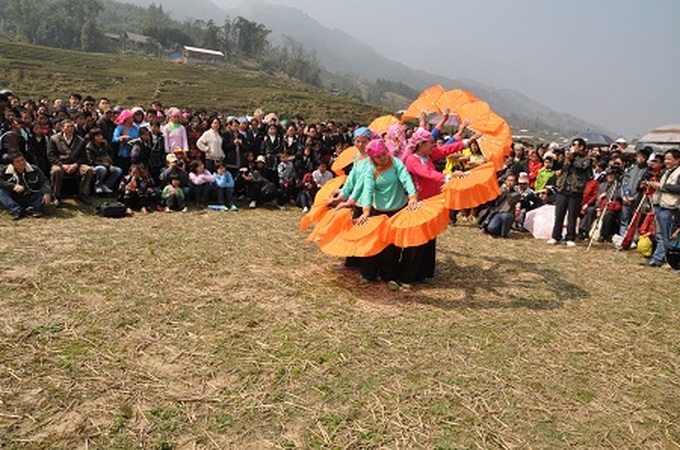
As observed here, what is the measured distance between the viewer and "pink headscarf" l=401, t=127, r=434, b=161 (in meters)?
6.25

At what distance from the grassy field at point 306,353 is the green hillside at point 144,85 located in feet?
134

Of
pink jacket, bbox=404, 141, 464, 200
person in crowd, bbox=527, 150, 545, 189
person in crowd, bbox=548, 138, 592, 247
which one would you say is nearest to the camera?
pink jacket, bbox=404, 141, 464, 200

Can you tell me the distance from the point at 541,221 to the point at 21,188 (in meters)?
9.92

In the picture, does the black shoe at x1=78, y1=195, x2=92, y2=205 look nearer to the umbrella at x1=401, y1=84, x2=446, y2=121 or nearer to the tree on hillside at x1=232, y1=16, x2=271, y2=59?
the umbrella at x1=401, y1=84, x2=446, y2=121

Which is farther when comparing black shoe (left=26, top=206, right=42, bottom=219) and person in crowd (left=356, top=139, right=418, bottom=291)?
black shoe (left=26, top=206, right=42, bottom=219)

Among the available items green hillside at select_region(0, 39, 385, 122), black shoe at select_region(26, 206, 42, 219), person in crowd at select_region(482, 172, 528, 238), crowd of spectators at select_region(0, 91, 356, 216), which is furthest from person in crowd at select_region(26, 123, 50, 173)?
green hillside at select_region(0, 39, 385, 122)

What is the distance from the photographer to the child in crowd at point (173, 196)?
9.70 meters

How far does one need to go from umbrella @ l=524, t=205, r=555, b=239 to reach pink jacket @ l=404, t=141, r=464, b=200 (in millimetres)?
4523

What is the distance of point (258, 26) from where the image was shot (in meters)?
122

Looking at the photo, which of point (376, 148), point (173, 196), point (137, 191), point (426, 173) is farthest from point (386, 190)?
point (137, 191)

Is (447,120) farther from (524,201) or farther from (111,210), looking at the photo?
(111,210)

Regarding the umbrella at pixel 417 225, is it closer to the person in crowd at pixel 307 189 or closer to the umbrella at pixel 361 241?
the umbrella at pixel 361 241

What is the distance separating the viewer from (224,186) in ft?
34.6

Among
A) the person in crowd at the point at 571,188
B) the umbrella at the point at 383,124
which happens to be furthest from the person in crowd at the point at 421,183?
the person in crowd at the point at 571,188
